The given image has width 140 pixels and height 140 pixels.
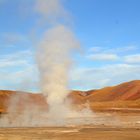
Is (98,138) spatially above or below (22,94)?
below

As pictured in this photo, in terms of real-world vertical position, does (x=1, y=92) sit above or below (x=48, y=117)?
above

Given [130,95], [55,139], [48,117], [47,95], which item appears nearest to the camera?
[55,139]

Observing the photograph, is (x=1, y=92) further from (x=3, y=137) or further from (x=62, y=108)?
(x=3, y=137)

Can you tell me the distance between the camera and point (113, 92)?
153625 mm

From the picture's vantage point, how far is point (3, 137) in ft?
90.6

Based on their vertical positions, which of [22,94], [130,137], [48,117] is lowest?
[130,137]

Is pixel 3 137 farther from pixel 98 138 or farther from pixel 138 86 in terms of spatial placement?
pixel 138 86

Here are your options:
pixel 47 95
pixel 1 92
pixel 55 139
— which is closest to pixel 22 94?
pixel 47 95

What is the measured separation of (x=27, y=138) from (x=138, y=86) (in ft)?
397

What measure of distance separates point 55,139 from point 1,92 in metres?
121

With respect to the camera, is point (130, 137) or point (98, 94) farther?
point (98, 94)

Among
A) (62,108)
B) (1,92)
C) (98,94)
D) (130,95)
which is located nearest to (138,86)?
(130,95)

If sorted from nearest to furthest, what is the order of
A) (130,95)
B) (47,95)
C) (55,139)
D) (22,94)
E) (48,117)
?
(55,139) → (48,117) → (47,95) → (22,94) → (130,95)

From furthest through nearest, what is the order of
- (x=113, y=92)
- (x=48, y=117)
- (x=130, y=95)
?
(x=113, y=92)
(x=130, y=95)
(x=48, y=117)
